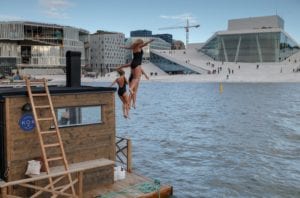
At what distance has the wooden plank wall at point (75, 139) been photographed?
14.6m

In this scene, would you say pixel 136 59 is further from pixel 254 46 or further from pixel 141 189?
pixel 254 46

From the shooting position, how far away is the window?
16172 millimetres

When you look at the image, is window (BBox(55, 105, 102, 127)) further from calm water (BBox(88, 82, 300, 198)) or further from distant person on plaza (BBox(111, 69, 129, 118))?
calm water (BBox(88, 82, 300, 198))

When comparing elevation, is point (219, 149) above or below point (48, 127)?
below

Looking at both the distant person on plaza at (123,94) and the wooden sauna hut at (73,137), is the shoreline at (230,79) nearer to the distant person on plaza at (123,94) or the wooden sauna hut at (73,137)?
the wooden sauna hut at (73,137)

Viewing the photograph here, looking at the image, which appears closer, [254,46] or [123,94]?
[123,94]

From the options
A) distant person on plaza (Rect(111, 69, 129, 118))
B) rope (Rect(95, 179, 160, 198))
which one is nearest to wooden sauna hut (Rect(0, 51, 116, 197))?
rope (Rect(95, 179, 160, 198))

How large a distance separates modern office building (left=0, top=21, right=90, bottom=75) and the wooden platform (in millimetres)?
134483

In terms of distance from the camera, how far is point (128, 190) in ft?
55.1

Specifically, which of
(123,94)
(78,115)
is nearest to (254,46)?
(78,115)

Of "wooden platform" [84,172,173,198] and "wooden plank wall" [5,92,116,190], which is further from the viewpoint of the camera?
"wooden platform" [84,172,173,198]

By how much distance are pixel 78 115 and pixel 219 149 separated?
19681 millimetres

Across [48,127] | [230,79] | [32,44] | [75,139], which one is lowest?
[75,139]

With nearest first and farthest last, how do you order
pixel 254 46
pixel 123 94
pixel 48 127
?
pixel 123 94 → pixel 48 127 → pixel 254 46
